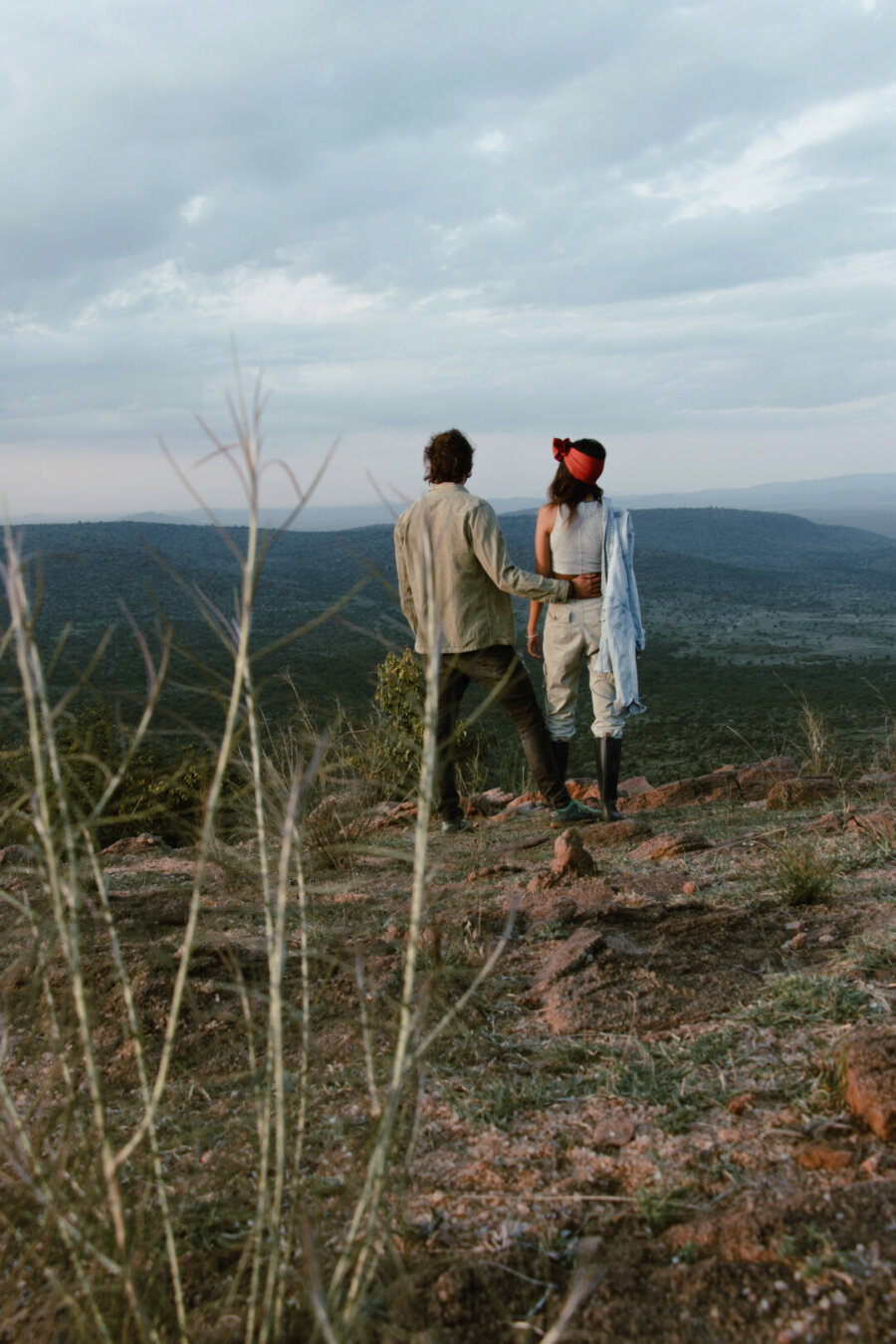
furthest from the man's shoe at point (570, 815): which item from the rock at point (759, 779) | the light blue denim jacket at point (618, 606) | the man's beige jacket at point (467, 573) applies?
the rock at point (759, 779)

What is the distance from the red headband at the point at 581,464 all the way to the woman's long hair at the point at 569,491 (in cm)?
3

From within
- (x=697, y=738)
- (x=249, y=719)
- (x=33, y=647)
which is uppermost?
(x=33, y=647)

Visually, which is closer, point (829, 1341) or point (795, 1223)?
point (829, 1341)

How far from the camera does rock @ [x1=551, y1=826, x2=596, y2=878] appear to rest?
3480 mm

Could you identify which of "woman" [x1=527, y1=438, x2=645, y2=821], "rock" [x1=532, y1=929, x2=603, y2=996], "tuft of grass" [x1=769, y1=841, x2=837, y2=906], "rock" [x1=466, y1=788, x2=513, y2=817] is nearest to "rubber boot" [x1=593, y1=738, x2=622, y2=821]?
"woman" [x1=527, y1=438, x2=645, y2=821]

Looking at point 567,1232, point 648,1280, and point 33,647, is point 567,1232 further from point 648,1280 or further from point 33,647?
point 33,647

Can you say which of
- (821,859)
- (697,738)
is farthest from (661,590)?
(821,859)

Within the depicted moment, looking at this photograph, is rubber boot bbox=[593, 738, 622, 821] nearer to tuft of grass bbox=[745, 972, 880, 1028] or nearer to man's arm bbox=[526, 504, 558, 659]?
man's arm bbox=[526, 504, 558, 659]

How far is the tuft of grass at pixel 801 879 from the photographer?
117 inches

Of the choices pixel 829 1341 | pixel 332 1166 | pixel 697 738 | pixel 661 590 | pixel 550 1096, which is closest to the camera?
pixel 829 1341

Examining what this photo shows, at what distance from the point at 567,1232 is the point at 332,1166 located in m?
0.46

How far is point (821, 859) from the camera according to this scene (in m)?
3.30

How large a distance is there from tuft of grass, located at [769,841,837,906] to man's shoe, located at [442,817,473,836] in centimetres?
190

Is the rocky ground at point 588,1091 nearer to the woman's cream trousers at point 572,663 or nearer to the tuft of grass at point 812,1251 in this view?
the tuft of grass at point 812,1251
